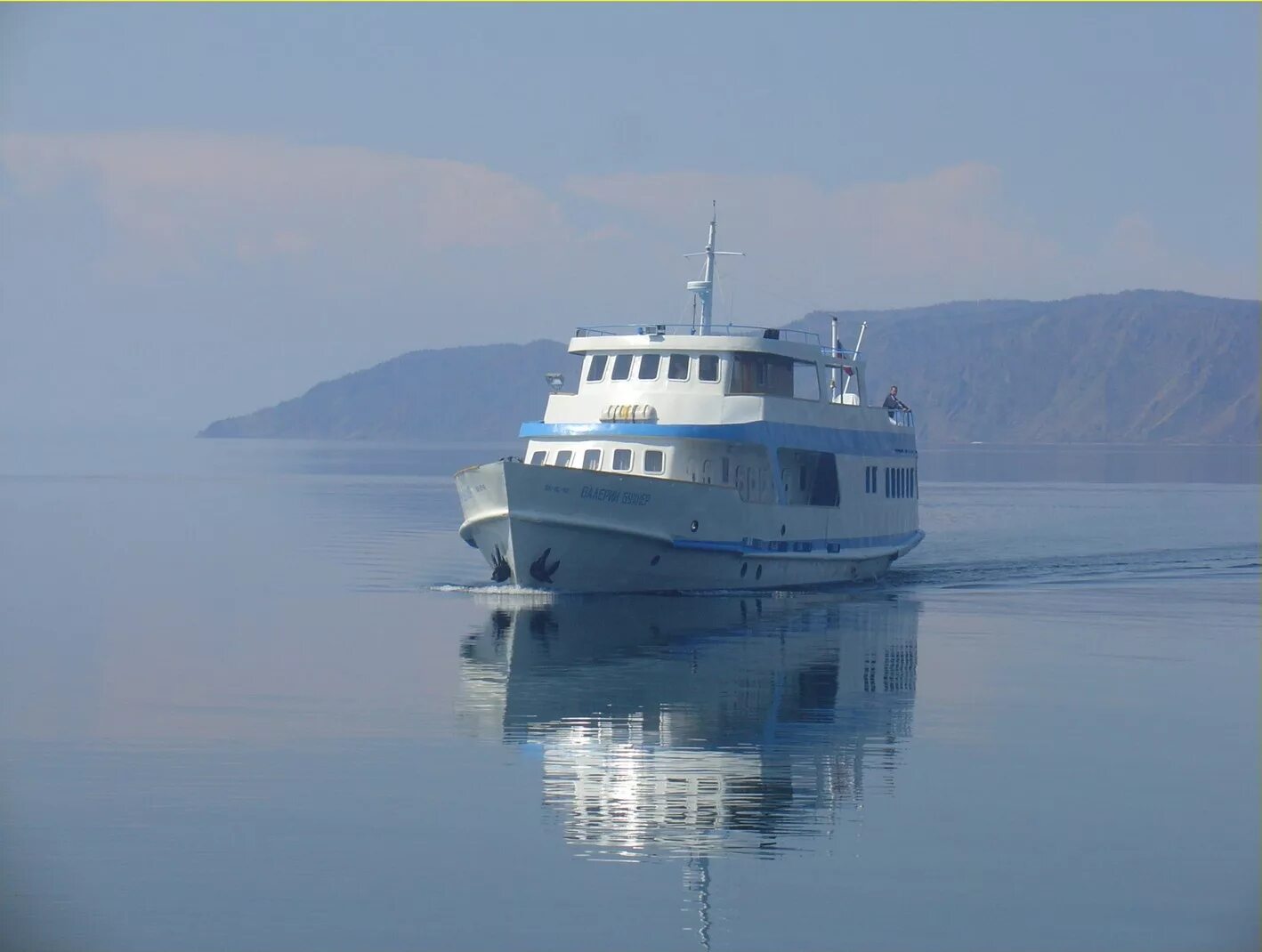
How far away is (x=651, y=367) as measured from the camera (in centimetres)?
4169

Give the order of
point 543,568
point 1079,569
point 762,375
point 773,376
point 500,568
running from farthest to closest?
point 1079,569 < point 773,376 < point 762,375 < point 500,568 < point 543,568

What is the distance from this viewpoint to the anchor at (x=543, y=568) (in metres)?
38.4

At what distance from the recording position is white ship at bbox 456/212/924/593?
124 feet

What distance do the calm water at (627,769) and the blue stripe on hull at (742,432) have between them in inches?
147

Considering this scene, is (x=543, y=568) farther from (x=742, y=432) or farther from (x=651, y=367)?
(x=651, y=367)

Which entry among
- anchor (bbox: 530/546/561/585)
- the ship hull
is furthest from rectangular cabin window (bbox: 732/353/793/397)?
anchor (bbox: 530/546/561/585)

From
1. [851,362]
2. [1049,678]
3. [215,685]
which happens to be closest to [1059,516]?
[851,362]

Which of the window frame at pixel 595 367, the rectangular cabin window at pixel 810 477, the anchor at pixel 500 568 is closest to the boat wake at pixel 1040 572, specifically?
the anchor at pixel 500 568

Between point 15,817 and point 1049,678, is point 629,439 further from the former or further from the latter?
point 15,817

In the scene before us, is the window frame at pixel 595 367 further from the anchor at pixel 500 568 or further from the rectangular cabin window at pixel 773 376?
the anchor at pixel 500 568

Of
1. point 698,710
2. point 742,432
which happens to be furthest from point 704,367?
point 698,710

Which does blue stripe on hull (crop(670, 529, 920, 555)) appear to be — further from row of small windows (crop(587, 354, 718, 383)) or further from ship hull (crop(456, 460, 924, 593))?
row of small windows (crop(587, 354, 718, 383))

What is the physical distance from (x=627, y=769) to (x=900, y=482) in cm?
2820

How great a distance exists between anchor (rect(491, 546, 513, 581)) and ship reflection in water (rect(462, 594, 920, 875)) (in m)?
0.82
